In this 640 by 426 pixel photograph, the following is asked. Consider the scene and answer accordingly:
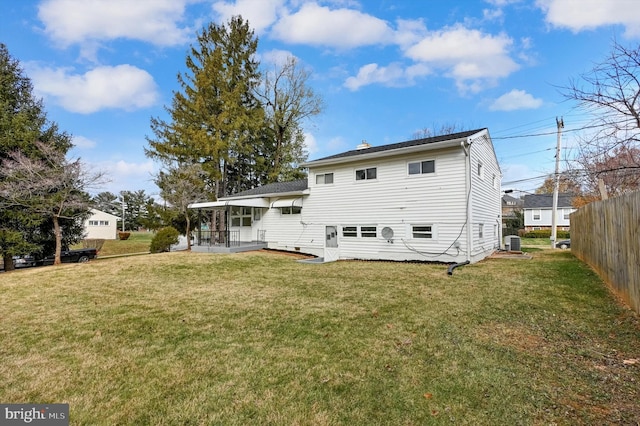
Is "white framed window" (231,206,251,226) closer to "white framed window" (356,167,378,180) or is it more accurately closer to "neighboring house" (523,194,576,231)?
"white framed window" (356,167,378,180)

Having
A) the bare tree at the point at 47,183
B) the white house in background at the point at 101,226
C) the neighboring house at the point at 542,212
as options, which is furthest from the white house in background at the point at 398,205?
the white house in background at the point at 101,226

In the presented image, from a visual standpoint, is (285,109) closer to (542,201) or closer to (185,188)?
(185,188)

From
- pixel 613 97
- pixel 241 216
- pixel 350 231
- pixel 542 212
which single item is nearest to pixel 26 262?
pixel 241 216

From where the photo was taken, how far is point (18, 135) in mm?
13883

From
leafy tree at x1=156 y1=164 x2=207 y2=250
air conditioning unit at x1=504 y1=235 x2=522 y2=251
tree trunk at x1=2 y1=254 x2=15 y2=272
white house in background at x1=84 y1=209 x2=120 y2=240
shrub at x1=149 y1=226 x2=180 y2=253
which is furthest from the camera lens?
white house in background at x1=84 y1=209 x2=120 y2=240

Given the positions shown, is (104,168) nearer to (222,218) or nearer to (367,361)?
(222,218)

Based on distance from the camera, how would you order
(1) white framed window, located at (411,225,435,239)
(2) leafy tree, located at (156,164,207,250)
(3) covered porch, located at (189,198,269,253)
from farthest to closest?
(2) leafy tree, located at (156,164,207,250)
(3) covered porch, located at (189,198,269,253)
(1) white framed window, located at (411,225,435,239)

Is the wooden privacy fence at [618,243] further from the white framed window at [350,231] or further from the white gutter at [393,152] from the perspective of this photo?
the white framed window at [350,231]

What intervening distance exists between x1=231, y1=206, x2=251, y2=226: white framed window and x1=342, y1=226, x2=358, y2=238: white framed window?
23.4 ft

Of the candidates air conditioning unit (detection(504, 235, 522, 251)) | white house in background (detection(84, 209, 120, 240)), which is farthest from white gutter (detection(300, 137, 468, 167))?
white house in background (detection(84, 209, 120, 240))

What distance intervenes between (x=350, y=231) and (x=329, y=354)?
445 inches

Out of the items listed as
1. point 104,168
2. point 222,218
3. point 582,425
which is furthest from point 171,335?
point 222,218

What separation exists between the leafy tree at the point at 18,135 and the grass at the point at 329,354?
27.2 feet

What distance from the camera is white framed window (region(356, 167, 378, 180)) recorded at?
1431 centimetres
